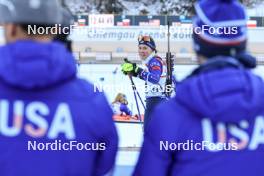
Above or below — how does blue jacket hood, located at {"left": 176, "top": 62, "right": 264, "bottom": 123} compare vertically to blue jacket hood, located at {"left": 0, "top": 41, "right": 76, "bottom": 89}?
below

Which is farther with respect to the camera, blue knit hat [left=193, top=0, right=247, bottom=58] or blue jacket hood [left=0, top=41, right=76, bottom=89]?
blue knit hat [left=193, top=0, right=247, bottom=58]

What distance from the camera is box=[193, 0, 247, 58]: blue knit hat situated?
1331mm

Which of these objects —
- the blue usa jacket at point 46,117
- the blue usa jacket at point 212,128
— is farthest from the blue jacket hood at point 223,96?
the blue usa jacket at point 46,117

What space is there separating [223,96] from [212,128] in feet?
0.28

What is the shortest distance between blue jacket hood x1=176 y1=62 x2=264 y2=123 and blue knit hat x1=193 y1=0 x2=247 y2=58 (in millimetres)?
70

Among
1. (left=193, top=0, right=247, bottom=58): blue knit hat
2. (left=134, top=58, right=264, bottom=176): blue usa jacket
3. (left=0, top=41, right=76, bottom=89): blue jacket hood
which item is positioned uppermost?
(left=193, top=0, right=247, bottom=58): blue knit hat

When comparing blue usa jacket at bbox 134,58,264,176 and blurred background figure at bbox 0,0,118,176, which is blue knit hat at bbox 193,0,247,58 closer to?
blue usa jacket at bbox 134,58,264,176

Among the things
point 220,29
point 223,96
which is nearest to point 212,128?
point 223,96

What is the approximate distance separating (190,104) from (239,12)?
273 mm

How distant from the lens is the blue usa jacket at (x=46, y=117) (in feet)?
4.03

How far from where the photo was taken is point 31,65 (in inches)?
47.8

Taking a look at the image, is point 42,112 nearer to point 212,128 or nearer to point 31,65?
point 31,65

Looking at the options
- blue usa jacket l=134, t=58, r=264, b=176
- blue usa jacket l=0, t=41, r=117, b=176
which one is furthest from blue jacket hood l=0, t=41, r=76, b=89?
blue usa jacket l=134, t=58, r=264, b=176

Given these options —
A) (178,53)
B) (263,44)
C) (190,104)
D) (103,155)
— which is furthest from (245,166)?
(263,44)
